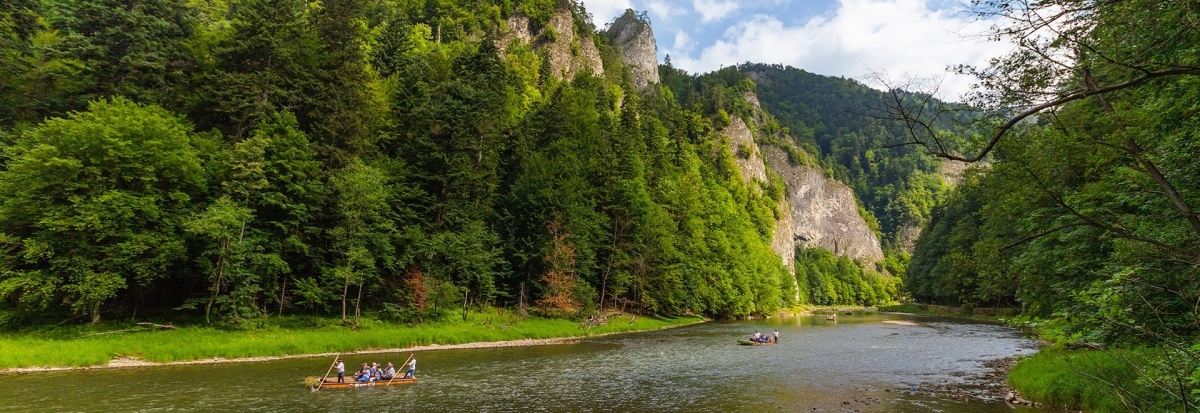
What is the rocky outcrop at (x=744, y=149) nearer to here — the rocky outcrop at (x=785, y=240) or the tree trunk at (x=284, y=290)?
the rocky outcrop at (x=785, y=240)

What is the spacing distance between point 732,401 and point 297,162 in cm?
3485

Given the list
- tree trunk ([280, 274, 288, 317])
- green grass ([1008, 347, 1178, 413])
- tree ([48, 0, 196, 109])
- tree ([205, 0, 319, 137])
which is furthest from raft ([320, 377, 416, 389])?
tree ([48, 0, 196, 109])

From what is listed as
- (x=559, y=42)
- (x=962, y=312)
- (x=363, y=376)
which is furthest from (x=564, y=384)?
(x=559, y=42)

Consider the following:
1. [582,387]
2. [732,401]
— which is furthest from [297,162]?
[732,401]

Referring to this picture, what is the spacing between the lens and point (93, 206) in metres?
30.5

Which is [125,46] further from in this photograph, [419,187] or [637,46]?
[637,46]

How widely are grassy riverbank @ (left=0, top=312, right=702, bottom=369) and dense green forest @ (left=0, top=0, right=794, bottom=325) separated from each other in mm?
1753

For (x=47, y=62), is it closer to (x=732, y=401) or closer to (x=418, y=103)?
(x=418, y=103)

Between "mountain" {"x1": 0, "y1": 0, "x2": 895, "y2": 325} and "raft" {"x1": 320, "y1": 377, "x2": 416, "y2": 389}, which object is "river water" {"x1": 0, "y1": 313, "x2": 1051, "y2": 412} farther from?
"mountain" {"x1": 0, "y1": 0, "x2": 895, "y2": 325}

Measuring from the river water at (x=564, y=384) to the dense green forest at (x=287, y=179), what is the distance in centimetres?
867

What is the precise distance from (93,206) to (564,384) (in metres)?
28.4

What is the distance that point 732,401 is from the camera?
2311 centimetres

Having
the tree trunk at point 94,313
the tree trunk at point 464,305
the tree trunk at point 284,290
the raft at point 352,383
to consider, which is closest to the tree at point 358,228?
the tree trunk at point 284,290

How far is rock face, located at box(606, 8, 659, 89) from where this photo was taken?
164325mm
